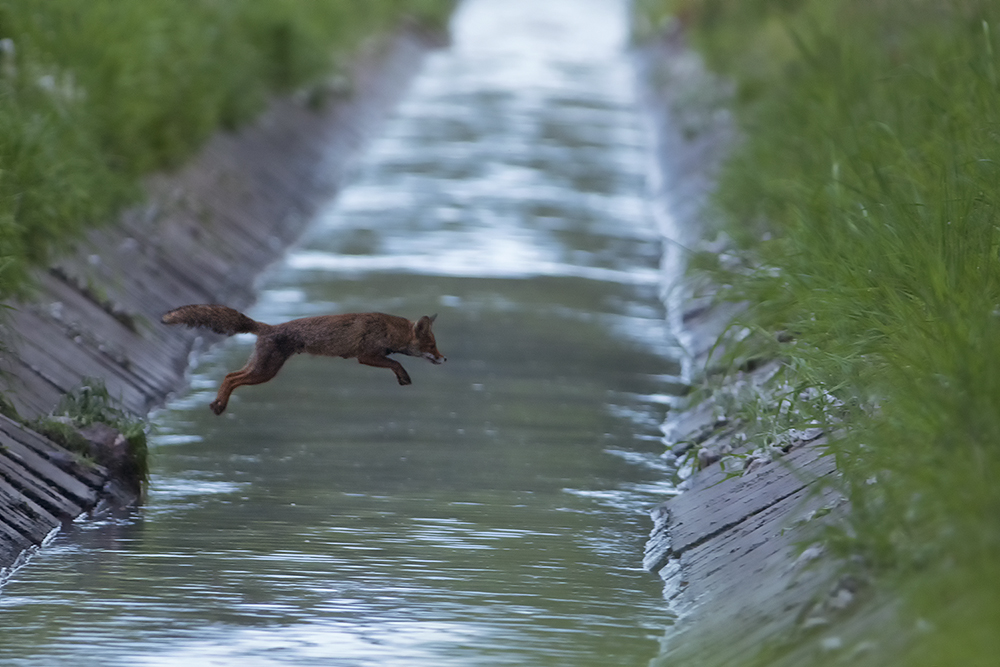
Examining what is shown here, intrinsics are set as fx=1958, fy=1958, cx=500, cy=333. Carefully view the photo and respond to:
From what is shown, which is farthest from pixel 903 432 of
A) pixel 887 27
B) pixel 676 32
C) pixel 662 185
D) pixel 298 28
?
pixel 676 32

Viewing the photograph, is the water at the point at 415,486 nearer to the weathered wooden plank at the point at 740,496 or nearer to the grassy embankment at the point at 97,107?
the weathered wooden plank at the point at 740,496

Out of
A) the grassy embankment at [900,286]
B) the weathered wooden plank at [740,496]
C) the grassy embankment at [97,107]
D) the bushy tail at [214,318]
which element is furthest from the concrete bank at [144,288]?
the grassy embankment at [900,286]

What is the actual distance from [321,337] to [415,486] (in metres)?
1.24

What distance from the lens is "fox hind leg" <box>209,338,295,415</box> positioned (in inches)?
293

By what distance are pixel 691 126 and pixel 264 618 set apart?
14957mm

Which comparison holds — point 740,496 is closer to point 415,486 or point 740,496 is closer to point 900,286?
point 900,286

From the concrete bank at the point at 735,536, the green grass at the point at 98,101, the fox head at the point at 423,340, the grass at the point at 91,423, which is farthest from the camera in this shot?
the green grass at the point at 98,101

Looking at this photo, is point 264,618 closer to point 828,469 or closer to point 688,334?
point 828,469

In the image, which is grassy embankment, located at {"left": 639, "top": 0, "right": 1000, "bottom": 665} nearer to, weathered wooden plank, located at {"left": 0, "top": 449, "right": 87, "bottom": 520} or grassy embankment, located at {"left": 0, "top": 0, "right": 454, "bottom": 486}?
weathered wooden plank, located at {"left": 0, "top": 449, "right": 87, "bottom": 520}

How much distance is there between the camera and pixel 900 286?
736 centimetres

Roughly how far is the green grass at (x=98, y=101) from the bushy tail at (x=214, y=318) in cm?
112

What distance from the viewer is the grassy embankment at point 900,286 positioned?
5.07 meters

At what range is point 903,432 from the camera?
5793 mm

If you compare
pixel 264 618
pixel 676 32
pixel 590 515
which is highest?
pixel 676 32
